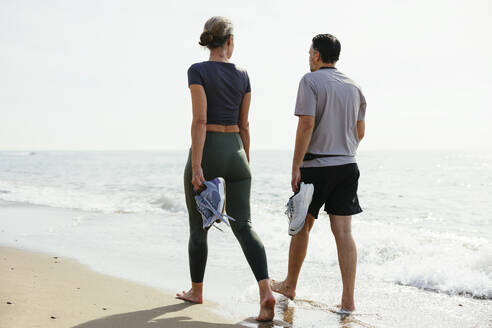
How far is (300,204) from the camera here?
10.5 ft

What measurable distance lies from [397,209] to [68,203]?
873 cm

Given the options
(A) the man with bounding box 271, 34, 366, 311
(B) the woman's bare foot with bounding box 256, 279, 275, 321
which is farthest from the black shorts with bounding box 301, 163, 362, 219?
(B) the woman's bare foot with bounding box 256, 279, 275, 321

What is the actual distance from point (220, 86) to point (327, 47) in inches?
33.4

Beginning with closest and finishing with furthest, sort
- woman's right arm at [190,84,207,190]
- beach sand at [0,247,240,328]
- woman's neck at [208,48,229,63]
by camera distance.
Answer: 1. beach sand at [0,247,240,328]
2. woman's right arm at [190,84,207,190]
3. woman's neck at [208,48,229,63]

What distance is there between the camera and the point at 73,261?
15.8 ft

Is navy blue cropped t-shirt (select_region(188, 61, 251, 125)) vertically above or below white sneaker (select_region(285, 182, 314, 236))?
above

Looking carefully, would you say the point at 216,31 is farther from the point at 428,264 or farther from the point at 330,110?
the point at 428,264

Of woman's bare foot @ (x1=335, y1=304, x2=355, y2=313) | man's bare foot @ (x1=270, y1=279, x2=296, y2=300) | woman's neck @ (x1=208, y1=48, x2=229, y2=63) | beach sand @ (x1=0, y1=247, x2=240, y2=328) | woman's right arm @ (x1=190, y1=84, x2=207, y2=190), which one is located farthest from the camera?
man's bare foot @ (x1=270, y1=279, x2=296, y2=300)

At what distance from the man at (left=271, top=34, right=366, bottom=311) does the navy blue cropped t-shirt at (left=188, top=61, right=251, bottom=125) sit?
443 mm

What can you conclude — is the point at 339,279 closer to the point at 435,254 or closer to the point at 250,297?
the point at 250,297

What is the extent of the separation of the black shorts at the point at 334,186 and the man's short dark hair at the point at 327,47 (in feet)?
2.54

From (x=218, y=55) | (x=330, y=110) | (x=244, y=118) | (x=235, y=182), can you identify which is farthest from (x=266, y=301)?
(x=218, y=55)

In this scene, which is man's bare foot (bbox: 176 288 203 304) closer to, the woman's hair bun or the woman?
the woman

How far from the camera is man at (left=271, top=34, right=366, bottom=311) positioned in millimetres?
3176
